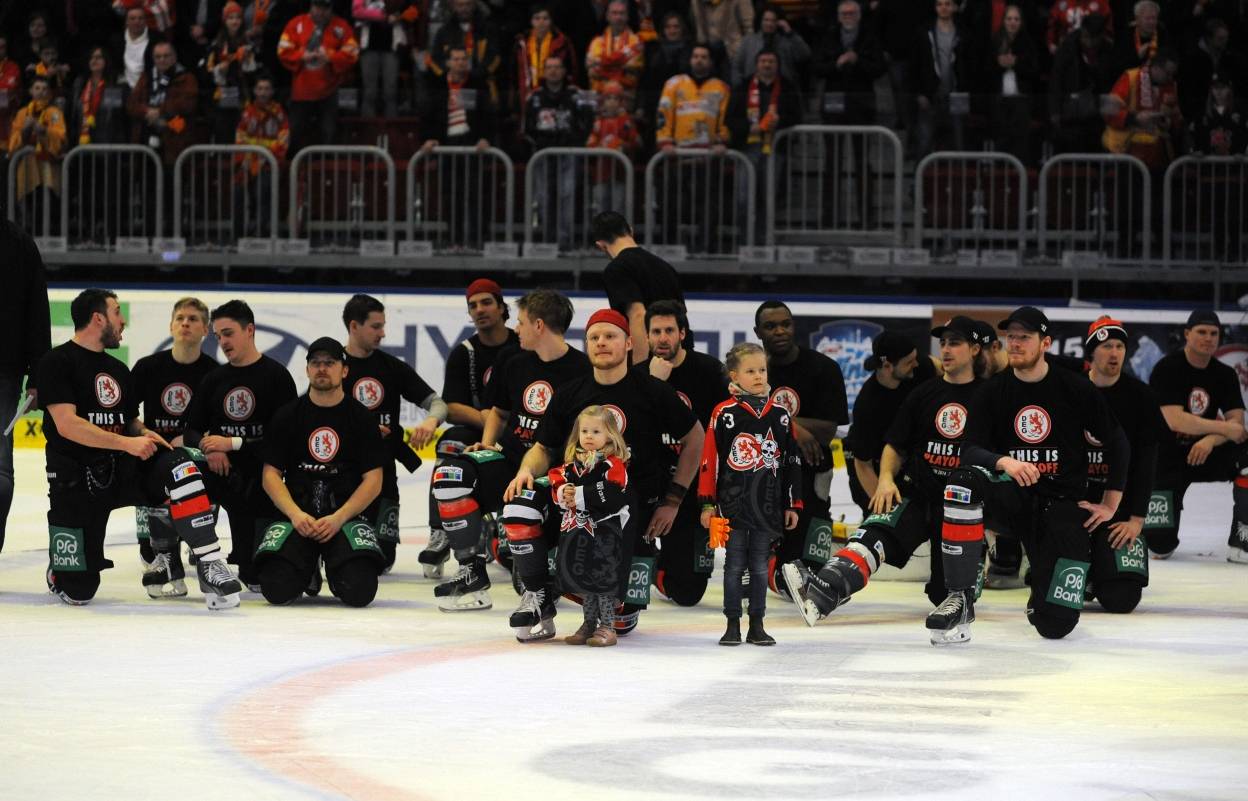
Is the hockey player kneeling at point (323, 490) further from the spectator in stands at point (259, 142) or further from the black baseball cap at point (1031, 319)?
the spectator in stands at point (259, 142)

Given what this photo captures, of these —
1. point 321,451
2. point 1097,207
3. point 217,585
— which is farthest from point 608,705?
point 1097,207

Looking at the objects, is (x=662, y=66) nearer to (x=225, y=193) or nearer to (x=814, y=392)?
(x=225, y=193)

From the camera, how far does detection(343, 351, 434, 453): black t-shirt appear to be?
36.9 feet

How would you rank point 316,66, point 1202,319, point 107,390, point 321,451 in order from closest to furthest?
point 107,390, point 321,451, point 1202,319, point 316,66

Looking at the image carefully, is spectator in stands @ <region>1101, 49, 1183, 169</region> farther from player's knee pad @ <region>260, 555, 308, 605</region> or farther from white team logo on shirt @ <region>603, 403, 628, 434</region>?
player's knee pad @ <region>260, 555, 308, 605</region>

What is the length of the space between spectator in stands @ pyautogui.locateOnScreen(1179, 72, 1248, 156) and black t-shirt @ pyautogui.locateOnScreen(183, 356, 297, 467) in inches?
393

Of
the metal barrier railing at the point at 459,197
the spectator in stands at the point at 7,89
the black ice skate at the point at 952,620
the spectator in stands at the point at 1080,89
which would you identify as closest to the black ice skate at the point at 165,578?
the black ice skate at the point at 952,620

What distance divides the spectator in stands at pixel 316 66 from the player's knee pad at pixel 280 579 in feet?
30.0

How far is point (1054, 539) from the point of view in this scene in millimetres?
9336

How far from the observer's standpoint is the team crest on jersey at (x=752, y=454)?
8844 mm

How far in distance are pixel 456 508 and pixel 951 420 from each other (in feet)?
8.79

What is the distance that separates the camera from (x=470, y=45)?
18.2m

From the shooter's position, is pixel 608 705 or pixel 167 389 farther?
pixel 167 389

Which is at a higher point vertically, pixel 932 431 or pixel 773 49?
pixel 773 49
